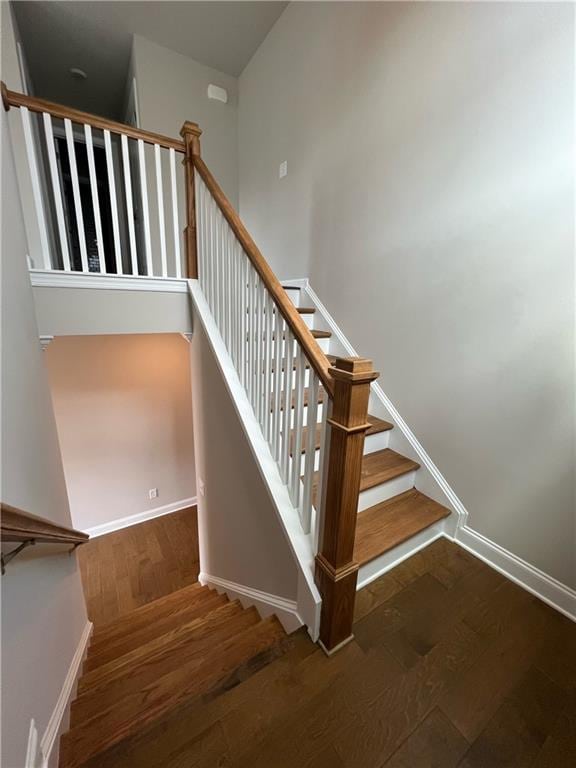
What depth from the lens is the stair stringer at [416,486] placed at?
5.29 ft

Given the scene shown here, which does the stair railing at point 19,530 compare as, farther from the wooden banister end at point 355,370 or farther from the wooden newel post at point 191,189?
the wooden newel post at point 191,189

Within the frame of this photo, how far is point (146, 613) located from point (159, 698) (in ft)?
4.69

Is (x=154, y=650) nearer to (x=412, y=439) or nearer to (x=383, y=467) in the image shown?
(x=383, y=467)

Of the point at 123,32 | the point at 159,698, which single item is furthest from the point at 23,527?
the point at 123,32

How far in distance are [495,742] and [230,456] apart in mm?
1559

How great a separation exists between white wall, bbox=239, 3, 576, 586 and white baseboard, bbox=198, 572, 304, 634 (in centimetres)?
106

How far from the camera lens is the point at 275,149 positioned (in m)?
3.14

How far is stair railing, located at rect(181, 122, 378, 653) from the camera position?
1.10m

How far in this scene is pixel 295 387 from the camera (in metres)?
1.40

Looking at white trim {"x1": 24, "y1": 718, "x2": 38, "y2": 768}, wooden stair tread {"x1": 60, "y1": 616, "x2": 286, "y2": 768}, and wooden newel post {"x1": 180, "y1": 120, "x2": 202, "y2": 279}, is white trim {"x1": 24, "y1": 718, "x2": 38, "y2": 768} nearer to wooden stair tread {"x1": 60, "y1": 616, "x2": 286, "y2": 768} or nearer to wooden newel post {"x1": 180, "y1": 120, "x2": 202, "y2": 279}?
wooden stair tread {"x1": 60, "y1": 616, "x2": 286, "y2": 768}

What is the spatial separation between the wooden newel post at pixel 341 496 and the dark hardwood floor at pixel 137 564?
260cm

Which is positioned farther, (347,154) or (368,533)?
(347,154)

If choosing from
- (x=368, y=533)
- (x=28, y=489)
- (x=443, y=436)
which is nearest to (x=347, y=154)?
(x=443, y=436)

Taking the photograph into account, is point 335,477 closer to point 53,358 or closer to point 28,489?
point 28,489
